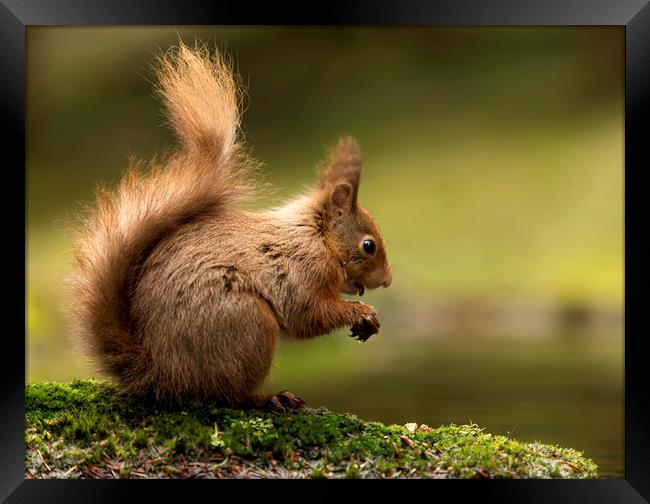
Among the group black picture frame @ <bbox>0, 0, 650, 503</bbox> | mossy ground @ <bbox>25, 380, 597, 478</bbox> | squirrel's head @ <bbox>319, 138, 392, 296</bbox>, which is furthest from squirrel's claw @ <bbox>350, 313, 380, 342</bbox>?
black picture frame @ <bbox>0, 0, 650, 503</bbox>

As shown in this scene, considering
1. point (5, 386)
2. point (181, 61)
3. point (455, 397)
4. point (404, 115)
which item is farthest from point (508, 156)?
point (5, 386)

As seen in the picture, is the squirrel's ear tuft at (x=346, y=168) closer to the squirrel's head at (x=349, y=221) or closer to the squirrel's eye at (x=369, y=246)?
the squirrel's head at (x=349, y=221)

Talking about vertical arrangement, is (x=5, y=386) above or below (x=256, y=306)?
below

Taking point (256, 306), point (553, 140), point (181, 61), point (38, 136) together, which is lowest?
point (256, 306)

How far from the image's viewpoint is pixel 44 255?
250cm

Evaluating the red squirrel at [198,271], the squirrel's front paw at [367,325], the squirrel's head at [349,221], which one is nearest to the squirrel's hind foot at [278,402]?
the red squirrel at [198,271]

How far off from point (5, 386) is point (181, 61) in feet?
3.51

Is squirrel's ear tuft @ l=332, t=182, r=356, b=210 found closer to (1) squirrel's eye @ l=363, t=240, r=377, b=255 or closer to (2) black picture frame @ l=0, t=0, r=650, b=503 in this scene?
(1) squirrel's eye @ l=363, t=240, r=377, b=255

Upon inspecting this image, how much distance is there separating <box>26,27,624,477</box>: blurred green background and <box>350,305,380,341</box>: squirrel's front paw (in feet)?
0.26

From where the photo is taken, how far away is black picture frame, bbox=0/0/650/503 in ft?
7.24

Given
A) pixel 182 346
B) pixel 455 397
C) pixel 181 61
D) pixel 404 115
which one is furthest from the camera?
pixel 404 115

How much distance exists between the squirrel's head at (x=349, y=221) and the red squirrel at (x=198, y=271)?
0.07m

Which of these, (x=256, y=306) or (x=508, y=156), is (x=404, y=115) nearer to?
(x=508, y=156)

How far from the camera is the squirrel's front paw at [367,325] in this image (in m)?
2.41
